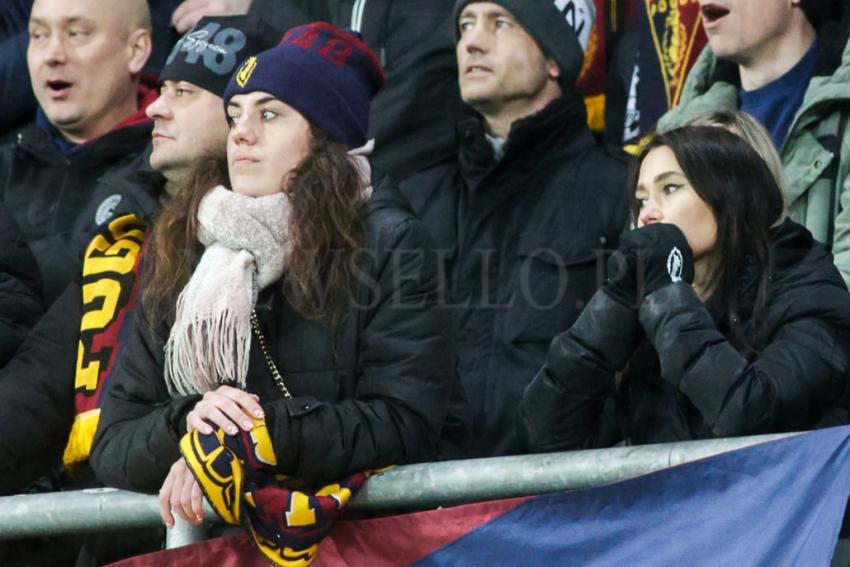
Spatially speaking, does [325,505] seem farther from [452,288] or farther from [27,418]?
[452,288]

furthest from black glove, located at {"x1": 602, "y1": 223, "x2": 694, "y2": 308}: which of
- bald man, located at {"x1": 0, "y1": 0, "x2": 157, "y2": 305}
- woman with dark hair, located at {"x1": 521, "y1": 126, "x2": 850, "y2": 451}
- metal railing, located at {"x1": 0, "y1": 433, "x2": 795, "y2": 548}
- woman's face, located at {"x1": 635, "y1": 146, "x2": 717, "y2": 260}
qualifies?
bald man, located at {"x1": 0, "y1": 0, "x2": 157, "y2": 305}

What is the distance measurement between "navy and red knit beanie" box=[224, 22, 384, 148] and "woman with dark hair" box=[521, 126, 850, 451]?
816 mm

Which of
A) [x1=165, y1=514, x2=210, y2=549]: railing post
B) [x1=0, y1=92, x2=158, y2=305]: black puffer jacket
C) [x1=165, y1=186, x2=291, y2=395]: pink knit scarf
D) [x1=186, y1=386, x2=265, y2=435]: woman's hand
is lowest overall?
[x1=165, y1=514, x2=210, y2=549]: railing post

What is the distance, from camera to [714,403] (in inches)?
168

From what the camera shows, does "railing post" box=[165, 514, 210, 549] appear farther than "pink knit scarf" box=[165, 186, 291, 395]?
No

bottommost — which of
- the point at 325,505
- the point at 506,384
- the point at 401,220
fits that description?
the point at 506,384

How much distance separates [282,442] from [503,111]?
2358 millimetres

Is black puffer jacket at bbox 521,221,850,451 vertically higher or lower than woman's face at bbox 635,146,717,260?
lower

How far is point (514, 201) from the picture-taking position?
20.3 feet

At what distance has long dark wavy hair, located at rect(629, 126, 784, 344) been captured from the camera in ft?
15.2

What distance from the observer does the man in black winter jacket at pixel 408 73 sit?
6.60 m

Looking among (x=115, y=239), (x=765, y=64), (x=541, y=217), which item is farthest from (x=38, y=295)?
(x=765, y=64)

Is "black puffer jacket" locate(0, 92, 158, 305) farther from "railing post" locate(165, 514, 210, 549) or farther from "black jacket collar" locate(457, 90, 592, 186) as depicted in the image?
"railing post" locate(165, 514, 210, 549)

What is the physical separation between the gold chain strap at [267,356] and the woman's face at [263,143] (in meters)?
0.38
